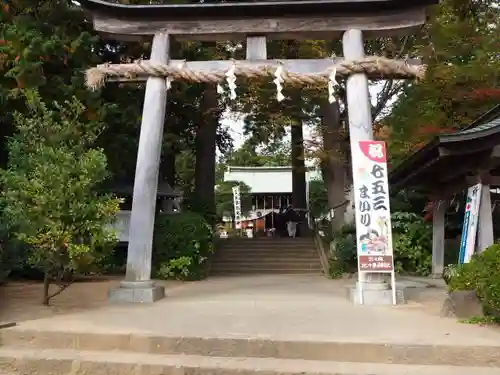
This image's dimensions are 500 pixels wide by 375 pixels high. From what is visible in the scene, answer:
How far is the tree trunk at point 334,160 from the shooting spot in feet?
56.9

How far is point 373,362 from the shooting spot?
5336 millimetres

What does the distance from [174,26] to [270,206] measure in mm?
31144

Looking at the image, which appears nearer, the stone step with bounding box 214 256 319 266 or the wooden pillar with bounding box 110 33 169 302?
the wooden pillar with bounding box 110 33 169 302

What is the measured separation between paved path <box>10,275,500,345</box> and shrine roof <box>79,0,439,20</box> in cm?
514

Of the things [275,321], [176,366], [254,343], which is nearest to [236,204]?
[275,321]

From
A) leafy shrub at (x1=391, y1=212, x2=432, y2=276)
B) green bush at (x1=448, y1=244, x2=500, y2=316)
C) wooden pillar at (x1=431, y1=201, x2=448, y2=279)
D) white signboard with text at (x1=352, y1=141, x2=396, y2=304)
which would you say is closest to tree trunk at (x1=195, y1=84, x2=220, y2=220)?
leafy shrub at (x1=391, y1=212, x2=432, y2=276)

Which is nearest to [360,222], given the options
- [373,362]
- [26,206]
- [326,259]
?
[373,362]

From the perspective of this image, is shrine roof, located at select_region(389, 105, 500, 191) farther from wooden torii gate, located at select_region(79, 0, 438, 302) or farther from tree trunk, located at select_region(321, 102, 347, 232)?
tree trunk, located at select_region(321, 102, 347, 232)

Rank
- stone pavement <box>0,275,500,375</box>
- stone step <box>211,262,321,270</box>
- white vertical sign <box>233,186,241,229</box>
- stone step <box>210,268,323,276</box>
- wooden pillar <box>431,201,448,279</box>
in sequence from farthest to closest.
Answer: white vertical sign <box>233,186,241,229</box>, stone step <box>211,262,321,270</box>, stone step <box>210,268,323,276</box>, wooden pillar <box>431,201,448,279</box>, stone pavement <box>0,275,500,375</box>

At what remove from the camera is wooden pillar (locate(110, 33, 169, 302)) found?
8891 mm

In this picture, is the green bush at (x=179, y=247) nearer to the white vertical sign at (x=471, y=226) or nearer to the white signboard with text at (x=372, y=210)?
the white signboard with text at (x=372, y=210)

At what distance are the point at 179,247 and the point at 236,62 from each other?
5.94m

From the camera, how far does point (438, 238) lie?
13016mm

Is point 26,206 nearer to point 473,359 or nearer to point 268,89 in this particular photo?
point 473,359
